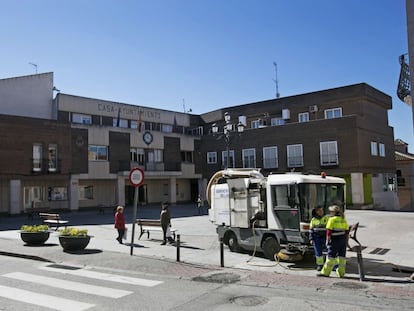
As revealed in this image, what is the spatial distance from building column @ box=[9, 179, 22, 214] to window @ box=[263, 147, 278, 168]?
849 inches

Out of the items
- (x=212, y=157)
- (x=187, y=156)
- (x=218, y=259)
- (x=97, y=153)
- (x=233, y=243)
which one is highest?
(x=187, y=156)

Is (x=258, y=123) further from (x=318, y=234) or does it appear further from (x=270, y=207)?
(x=318, y=234)

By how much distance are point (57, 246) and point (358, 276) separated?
35.3 feet

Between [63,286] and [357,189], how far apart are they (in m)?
28.9

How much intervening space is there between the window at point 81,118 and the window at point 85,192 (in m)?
6.23

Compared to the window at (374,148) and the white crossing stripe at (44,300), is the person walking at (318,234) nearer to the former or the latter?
the white crossing stripe at (44,300)

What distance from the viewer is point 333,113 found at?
123ft

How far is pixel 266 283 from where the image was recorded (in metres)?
9.12

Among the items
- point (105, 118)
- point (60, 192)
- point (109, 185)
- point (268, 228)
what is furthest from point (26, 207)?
point (268, 228)

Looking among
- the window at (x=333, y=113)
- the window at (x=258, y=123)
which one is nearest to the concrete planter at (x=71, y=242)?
the window at (x=333, y=113)

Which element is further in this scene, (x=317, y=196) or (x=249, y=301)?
(x=317, y=196)

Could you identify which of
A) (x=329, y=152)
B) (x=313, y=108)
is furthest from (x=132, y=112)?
(x=329, y=152)

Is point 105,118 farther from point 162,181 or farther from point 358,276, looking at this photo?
point 358,276

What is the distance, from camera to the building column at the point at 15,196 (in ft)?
102
